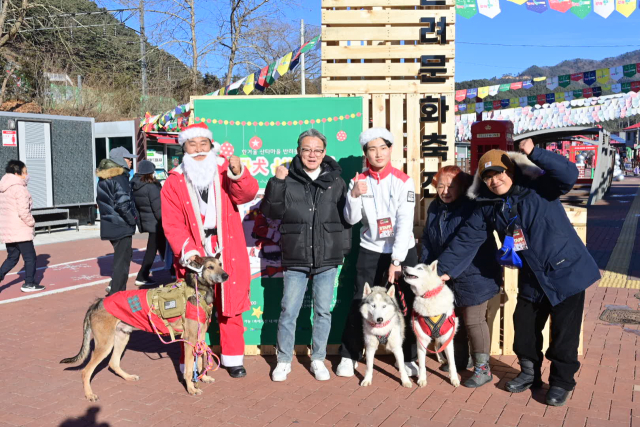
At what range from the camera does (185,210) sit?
4.63 metres

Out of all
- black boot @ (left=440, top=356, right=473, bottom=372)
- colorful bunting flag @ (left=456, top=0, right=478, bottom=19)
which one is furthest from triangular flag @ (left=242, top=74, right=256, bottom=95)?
black boot @ (left=440, top=356, right=473, bottom=372)

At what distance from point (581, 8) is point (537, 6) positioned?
2.64 feet

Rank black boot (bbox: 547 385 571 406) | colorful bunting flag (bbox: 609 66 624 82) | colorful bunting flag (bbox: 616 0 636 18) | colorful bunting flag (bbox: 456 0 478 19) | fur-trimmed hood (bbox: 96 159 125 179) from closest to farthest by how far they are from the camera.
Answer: black boot (bbox: 547 385 571 406) → fur-trimmed hood (bbox: 96 159 125 179) → colorful bunting flag (bbox: 616 0 636 18) → colorful bunting flag (bbox: 456 0 478 19) → colorful bunting flag (bbox: 609 66 624 82)

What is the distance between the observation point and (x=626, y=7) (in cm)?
948

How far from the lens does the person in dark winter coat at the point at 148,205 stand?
8.35 metres

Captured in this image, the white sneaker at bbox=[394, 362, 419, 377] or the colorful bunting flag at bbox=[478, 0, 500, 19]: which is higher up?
the colorful bunting flag at bbox=[478, 0, 500, 19]

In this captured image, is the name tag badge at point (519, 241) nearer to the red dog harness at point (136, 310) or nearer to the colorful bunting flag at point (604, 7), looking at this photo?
the red dog harness at point (136, 310)

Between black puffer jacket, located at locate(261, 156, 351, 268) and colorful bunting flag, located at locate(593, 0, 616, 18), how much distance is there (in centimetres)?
748

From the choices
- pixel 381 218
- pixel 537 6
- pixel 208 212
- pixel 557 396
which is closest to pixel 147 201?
pixel 208 212

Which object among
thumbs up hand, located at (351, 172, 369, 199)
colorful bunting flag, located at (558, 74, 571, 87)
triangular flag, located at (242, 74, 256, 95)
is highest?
colorful bunting flag, located at (558, 74, 571, 87)

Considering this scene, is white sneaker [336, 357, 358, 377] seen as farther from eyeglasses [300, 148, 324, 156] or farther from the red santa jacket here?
eyeglasses [300, 148, 324, 156]

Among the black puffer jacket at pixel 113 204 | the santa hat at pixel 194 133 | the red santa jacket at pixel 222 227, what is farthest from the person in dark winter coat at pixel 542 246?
the black puffer jacket at pixel 113 204

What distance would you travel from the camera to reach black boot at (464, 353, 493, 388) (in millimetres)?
4531

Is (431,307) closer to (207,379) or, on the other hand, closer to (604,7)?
(207,379)
